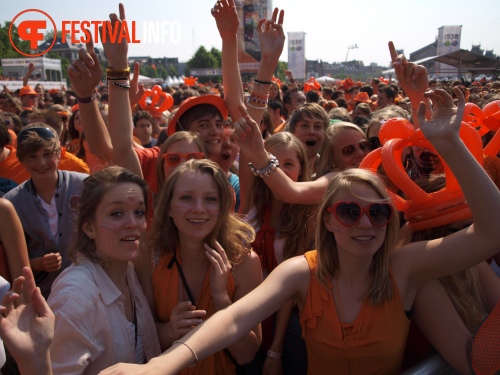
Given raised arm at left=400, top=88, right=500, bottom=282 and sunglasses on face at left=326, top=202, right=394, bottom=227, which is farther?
sunglasses on face at left=326, top=202, right=394, bottom=227

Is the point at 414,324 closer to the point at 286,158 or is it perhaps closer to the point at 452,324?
the point at 452,324

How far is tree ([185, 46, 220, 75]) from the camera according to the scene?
234ft

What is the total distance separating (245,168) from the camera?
2.88 meters

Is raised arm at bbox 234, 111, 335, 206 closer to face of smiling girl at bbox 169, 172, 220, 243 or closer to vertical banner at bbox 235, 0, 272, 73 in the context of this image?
face of smiling girl at bbox 169, 172, 220, 243

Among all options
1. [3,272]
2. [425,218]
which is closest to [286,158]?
[425,218]

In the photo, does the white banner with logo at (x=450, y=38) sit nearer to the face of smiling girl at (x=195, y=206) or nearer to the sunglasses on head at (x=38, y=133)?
the sunglasses on head at (x=38, y=133)

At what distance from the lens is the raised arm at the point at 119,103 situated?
8.50ft

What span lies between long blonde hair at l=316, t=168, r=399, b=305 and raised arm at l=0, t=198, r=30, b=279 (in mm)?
1649

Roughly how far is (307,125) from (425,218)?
2.15 meters

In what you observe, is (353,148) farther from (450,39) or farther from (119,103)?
(450,39)

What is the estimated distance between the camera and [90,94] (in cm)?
268

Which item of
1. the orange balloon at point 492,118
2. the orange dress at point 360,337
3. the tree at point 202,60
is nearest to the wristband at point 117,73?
the orange dress at point 360,337

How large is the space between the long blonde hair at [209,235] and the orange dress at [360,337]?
54 centimetres

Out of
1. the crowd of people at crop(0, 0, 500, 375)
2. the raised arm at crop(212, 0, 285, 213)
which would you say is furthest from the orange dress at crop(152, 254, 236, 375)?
the raised arm at crop(212, 0, 285, 213)
